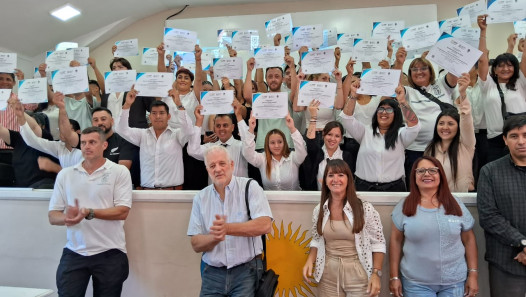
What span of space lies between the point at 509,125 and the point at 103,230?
2.58 meters

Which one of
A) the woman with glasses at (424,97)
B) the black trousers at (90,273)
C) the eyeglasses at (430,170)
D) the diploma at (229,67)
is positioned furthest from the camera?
the diploma at (229,67)

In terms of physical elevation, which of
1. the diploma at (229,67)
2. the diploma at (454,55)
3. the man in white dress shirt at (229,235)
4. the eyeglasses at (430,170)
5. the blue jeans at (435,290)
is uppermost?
the diploma at (229,67)

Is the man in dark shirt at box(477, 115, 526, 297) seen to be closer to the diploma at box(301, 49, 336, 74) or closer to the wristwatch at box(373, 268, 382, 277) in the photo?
the wristwatch at box(373, 268, 382, 277)

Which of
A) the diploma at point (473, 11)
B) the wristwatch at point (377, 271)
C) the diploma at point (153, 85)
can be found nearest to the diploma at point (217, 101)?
the diploma at point (153, 85)

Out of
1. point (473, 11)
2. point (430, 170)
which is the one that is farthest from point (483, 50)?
point (430, 170)

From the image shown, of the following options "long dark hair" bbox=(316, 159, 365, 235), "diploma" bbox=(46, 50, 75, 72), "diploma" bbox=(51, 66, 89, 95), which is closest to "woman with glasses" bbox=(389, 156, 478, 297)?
"long dark hair" bbox=(316, 159, 365, 235)

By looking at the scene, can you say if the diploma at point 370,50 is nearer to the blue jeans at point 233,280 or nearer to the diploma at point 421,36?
the diploma at point 421,36

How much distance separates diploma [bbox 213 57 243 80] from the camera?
3656 millimetres

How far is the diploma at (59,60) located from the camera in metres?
3.72

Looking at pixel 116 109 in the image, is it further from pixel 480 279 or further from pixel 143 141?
pixel 480 279

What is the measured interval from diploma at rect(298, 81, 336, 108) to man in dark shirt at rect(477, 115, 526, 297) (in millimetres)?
1266

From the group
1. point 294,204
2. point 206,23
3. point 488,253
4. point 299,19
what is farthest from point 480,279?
point 206,23

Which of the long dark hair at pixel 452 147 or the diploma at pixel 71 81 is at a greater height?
the diploma at pixel 71 81

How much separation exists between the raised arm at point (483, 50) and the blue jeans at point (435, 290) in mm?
2022
